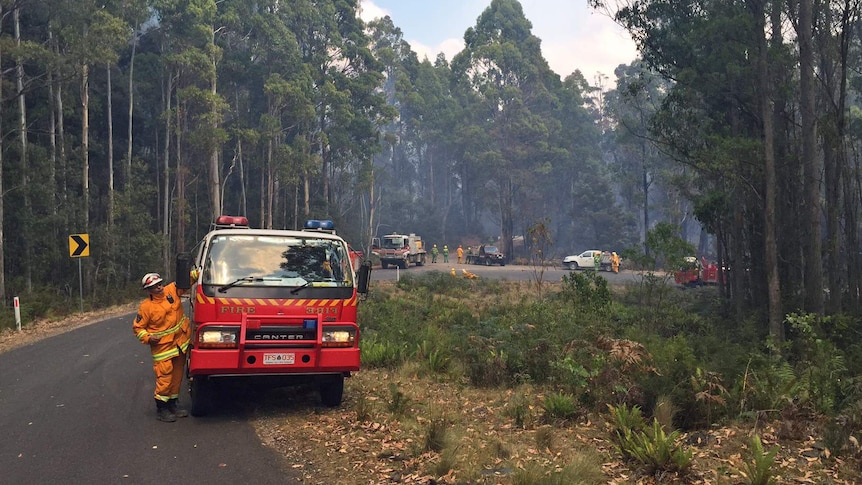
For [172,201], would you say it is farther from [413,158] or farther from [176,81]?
[413,158]

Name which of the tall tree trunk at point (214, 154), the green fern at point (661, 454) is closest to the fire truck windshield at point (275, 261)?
the green fern at point (661, 454)

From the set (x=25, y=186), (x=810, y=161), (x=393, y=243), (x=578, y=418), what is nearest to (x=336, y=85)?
(x=393, y=243)

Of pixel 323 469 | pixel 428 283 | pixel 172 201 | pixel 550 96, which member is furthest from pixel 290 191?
pixel 323 469

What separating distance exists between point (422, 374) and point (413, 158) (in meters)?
91.2

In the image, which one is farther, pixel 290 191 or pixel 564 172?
pixel 564 172

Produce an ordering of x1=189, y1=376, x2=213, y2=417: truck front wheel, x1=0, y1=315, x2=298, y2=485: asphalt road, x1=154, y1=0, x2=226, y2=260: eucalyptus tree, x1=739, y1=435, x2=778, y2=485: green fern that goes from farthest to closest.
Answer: x1=154, y1=0, x2=226, y2=260: eucalyptus tree
x1=189, y1=376, x2=213, y2=417: truck front wheel
x1=0, y1=315, x2=298, y2=485: asphalt road
x1=739, y1=435, x2=778, y2=485: green fern

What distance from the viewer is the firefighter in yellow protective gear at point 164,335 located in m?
7.18

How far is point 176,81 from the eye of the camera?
117 feet

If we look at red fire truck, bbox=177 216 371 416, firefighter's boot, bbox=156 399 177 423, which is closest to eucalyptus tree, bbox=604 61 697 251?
red fire truck, bbox=177 216 371 416

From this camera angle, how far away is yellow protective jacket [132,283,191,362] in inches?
283

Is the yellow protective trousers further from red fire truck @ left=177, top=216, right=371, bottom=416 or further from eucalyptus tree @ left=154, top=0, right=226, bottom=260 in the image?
eucalyptus tree @ left=154, top=0, right=226, bottom=260

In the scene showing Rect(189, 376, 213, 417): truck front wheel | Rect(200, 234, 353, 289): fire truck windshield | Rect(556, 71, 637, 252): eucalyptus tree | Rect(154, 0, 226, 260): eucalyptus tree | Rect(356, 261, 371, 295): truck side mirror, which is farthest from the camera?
Rect(556, 71, 637, 252): eucalyptus tree

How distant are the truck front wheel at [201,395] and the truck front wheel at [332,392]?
4.74ft

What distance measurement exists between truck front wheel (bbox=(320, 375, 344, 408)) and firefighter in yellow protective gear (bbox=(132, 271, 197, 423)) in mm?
1752
